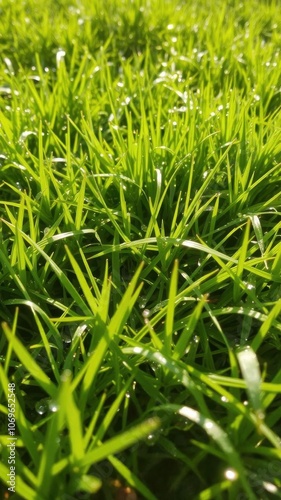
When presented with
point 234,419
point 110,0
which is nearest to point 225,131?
point 234,419

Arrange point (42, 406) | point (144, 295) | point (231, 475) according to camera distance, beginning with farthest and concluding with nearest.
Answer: point (144, 295) < point (42, 406) < point (231, 475)

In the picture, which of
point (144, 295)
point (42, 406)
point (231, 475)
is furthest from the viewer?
point (144, 295)

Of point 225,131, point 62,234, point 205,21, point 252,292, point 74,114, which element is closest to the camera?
point 252,292

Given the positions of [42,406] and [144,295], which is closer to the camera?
[42,406]

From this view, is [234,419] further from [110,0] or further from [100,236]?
[110,0]

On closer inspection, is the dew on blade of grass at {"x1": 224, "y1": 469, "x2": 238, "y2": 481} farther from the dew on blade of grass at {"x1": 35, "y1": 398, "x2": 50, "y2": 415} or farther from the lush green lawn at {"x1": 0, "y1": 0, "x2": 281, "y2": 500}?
the dew on blade of grass at {"x1": 35, "y1": 398, "x2": 50, "y2": 415}

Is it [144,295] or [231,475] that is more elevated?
[144,295]

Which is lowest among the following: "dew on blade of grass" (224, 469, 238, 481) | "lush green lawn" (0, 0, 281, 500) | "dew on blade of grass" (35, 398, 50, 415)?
"dew on blade of grass" (224, 469, 238, 481)

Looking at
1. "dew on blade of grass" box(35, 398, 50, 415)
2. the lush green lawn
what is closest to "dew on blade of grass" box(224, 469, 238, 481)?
the lush green lawn
